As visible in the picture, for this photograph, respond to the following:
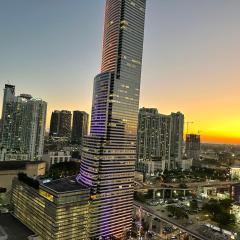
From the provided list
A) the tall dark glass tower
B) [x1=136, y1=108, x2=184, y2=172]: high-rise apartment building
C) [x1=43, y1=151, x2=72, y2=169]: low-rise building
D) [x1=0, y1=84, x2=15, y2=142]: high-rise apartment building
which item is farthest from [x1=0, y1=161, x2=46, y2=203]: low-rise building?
[x1=0, y1=84, x2=15, y2=142]: high-rise apartment building

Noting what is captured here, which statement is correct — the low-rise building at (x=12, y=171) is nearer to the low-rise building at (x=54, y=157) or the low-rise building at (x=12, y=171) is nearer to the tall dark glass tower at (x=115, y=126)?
the tall dark glass tower at (x=115, y=126)

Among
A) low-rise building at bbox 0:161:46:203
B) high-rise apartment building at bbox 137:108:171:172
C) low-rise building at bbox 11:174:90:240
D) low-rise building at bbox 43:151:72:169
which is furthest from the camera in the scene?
high-rise apartment building at bbox 137:108:171:172

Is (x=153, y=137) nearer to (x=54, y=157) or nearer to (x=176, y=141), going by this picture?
(x=176, y=141)

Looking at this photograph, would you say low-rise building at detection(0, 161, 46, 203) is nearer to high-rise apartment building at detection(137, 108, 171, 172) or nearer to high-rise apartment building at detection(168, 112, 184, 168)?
high-rise apartment building at detection(137, 108, 171, 172)

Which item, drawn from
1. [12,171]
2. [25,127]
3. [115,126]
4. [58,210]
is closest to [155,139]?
[25,127]

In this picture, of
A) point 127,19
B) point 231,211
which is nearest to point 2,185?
point 127,19

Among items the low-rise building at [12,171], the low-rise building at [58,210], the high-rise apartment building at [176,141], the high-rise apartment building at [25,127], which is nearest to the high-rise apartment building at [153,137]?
the high-rise apartment building at [176,141]
